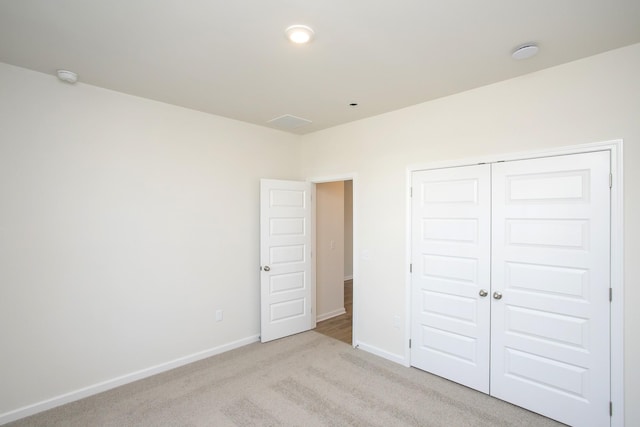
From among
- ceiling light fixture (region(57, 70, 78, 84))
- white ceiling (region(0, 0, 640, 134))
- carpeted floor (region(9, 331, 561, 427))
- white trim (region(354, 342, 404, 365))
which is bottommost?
carpeted floor (region(9, 331, 561, 427))

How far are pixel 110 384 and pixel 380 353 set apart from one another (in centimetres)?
275

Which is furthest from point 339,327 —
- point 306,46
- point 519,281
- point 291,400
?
point 306,46

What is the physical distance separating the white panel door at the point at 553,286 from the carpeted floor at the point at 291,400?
277 mm

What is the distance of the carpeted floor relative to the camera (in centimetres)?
247

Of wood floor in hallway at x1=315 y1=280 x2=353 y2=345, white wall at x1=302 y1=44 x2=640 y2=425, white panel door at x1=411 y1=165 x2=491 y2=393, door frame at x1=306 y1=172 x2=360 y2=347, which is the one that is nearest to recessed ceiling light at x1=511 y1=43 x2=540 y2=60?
white wall at x1=302 y1=44 x2=640 y2=425

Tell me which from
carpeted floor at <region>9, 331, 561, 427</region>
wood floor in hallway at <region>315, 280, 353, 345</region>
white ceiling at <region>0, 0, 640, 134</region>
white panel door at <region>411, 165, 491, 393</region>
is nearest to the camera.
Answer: white ceiling at <region>0, 0, 640, 134</region>

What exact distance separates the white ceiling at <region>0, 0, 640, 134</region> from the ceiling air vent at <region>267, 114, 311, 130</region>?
711 millimetres

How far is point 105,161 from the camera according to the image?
9.64 feet

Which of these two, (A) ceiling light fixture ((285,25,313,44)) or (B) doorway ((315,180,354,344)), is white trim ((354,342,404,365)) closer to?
(B) doorway ((315,180,354,344))

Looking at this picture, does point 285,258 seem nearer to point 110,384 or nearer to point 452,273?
point 452,273

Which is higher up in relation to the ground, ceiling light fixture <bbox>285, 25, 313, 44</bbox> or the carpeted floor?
ceiling light fixture <bbox>285, 25, 313, 44</bbox>

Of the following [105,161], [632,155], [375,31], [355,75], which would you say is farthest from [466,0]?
[105,161]

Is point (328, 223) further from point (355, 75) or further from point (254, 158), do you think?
point (355, 75)

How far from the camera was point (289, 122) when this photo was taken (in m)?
3.93
